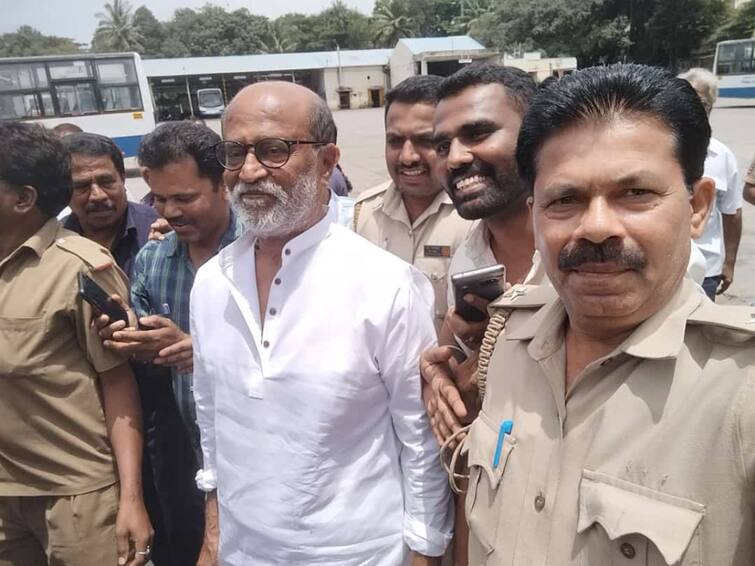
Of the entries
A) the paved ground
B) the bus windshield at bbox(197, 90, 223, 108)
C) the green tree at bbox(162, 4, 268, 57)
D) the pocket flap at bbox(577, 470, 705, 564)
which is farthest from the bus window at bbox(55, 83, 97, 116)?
the green tree at bbox(162, 4, 268, 57)

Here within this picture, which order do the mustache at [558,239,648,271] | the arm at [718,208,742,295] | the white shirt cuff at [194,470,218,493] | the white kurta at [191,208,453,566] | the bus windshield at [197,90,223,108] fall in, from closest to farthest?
1. the mustache at [558,239,648,271]
2. the white kurta at [191,208,453,566]
3. the white shirt cuff at [194,470,218,493]
4. the arm at [718,208,742,295]
5. the bus windshield at [197,90,223,108]

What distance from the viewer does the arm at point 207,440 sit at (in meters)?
1.88

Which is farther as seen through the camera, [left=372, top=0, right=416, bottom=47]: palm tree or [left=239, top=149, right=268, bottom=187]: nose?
[left=372, top=0, right=416, bottom=47]: palm tree

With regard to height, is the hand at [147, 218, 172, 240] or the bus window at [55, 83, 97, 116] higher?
the bus window at [55, 83, 97, 116]

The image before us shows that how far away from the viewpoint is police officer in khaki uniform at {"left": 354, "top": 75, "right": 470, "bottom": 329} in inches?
105

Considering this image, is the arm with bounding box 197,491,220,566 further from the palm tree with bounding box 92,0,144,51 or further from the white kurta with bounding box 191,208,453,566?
the palm tree with bounding box 92,0,144,51

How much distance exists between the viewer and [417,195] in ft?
9.11

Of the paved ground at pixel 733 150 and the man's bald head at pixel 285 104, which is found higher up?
the man's bald head at pixel 285 104

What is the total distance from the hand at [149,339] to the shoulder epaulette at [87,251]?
258 millimetres

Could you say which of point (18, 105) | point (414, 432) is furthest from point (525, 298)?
point (18, 105)

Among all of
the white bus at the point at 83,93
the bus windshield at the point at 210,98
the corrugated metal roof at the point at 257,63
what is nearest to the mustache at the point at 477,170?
the white bus at the point at 83,93

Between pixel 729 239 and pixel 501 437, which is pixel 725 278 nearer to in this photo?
pixel 729 239

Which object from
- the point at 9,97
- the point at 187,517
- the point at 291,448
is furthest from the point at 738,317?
the point at 9,97

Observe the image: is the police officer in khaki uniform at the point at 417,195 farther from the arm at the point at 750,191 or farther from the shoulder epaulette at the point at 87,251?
the arm at the point at 750,191
